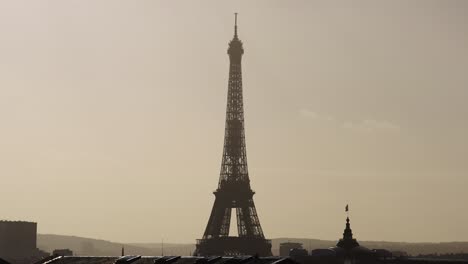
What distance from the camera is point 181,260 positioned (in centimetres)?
9125

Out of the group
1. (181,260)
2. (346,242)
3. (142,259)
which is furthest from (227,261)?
(346,242)

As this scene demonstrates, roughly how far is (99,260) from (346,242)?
37.0 m

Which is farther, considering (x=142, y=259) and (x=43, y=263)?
(x=43, y=263)

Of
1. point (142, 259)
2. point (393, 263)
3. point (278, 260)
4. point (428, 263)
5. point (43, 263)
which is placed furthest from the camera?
point (393, 263)

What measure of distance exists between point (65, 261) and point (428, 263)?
72203 millimetres

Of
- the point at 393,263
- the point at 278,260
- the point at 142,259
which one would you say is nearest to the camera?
the point at 278,260

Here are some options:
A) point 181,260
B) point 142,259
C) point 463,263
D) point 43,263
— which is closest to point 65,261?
point 43,263

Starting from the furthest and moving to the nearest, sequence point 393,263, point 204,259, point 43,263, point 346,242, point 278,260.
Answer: point 393,263 → point 346,242 → point 43,263 → point 204,259 → point 278,260

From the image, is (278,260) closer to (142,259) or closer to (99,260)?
(142,259)

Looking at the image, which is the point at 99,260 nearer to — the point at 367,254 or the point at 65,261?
the point at 65,261

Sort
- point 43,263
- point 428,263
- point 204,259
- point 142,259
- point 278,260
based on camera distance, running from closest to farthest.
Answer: point 278,260 < point 204,259 < point 142,259 < point 43,263 < point 428,263

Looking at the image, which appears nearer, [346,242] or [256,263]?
[256,263]

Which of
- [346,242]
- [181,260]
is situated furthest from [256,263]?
[346,242]

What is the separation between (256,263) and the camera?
82.9 m
